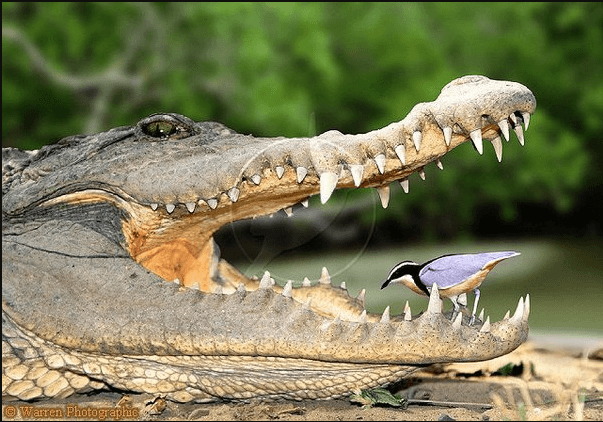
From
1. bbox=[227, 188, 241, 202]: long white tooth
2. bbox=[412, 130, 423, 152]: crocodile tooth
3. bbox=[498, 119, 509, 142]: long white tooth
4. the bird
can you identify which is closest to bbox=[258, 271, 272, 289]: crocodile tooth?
bbox=[227, 188, 241, 202]: long white tooth

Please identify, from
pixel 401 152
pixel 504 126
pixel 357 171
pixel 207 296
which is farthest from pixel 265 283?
pixel 504 126

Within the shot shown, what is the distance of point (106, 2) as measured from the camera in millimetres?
13320

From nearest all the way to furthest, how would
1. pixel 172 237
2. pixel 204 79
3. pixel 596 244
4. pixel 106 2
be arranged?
pixel 172 237
pixel 204 79
pixel 106 2
pixel 596 244

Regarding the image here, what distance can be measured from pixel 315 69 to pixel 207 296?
1134 centimetres

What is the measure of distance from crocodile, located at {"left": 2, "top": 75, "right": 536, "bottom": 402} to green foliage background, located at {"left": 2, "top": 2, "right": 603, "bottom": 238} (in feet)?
28.2

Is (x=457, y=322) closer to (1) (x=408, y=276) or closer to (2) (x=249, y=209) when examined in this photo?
(1) (x=408, y=276)

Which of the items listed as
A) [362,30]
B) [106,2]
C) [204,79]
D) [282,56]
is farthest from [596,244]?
[106,2]

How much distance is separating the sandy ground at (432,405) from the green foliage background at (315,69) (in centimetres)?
826

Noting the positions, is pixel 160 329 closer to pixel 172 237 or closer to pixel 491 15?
pixel 172 237

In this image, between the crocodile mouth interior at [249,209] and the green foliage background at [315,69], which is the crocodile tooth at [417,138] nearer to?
the crocodile mouth interior at [249,209]

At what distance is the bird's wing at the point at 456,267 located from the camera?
2385mm

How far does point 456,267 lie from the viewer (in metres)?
2.43

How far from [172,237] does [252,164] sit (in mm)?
644

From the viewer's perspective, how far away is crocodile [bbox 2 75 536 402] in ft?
7.39
